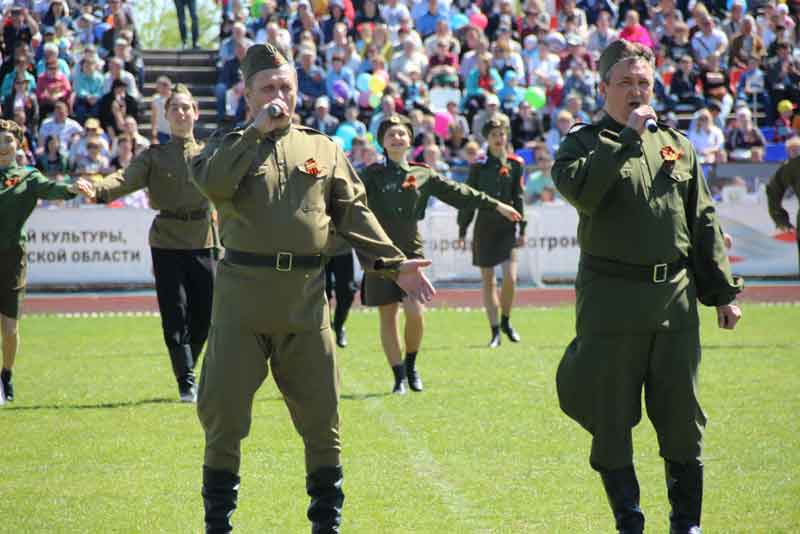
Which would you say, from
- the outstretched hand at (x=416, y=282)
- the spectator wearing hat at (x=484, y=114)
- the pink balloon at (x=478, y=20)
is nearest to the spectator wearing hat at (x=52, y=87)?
the spectator wearing hat at (x=484, y=114)

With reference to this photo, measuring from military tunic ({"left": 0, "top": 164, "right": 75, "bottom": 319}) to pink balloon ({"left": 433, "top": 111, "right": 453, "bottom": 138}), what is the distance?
13.8 metres

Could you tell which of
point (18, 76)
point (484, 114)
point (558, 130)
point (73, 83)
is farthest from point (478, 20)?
point (18, 76)

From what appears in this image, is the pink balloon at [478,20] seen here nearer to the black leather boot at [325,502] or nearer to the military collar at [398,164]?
the military collar at [398,164]

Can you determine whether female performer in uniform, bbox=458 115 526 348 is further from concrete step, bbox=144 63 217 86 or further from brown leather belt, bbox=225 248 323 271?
concrete step, bbox=144 63 217 86

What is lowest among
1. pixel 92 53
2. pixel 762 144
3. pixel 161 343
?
pixel 161 343

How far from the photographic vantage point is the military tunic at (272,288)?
5438 mm

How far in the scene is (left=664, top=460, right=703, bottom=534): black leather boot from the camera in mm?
5561

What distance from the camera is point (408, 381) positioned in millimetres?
10883

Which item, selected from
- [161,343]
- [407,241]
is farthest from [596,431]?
[161,343]

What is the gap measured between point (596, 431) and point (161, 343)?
9.59 m

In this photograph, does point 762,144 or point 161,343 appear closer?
point 161,343

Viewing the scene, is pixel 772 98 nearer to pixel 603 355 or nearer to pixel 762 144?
pixel 762 144

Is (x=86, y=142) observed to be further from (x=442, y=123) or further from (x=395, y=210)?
(x=395, y=210)

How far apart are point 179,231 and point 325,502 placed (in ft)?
15.8
